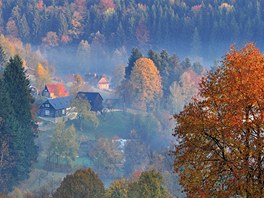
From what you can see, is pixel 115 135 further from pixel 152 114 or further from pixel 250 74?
pixel 250 74

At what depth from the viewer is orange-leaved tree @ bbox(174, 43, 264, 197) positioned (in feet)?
46.2

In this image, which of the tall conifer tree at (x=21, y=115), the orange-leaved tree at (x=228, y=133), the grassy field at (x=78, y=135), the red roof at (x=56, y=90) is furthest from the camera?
the red roof at (x=56, y=90)

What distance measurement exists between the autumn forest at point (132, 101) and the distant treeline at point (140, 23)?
0.40m

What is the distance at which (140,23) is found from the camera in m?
180

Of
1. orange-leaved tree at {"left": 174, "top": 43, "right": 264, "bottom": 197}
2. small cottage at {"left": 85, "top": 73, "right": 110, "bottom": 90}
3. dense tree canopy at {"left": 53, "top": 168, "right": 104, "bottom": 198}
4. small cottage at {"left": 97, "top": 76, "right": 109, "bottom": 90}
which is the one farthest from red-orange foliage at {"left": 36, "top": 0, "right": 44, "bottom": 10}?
orange-leaved tree at {"left": 174, "top": 43, "right": 264, "bottom": 197}

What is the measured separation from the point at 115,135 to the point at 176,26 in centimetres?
10749

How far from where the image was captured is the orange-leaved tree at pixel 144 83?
283 ft

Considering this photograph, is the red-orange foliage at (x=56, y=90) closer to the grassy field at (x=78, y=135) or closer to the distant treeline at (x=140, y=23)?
the grassy field at (x=78, y=135)

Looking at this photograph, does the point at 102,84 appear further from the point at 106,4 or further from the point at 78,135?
the point at 106,4

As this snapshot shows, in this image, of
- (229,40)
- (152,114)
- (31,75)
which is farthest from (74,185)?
(229,40)

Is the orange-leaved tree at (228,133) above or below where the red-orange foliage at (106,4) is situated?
below

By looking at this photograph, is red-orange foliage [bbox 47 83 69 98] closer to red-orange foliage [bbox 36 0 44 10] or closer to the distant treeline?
the distant treeline

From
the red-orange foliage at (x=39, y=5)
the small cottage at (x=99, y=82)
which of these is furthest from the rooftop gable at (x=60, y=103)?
the red-orange foliage at (x=39, y=5)

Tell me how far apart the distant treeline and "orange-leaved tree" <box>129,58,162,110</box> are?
7980 cm
